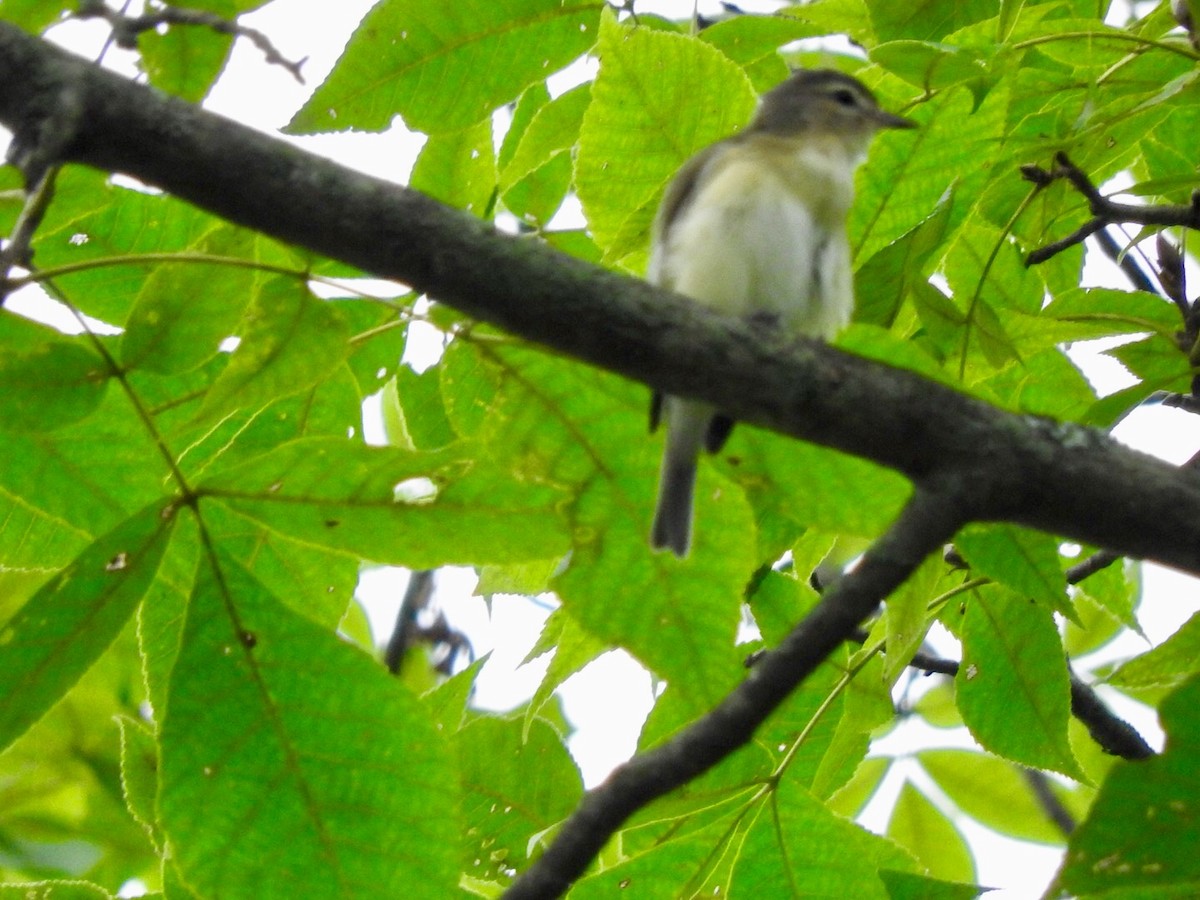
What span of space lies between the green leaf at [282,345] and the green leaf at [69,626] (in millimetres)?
251

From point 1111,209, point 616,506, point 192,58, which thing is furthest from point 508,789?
point 1111,209

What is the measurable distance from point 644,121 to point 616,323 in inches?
36.9

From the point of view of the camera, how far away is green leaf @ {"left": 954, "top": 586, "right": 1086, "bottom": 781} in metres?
2.67

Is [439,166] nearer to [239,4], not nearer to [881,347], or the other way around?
[239,4]

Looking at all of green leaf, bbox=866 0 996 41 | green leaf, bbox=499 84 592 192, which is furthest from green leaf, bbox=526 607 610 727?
green leaf, bbox=866 0 996 41

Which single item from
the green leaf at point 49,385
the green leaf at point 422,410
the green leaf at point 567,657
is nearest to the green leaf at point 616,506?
the green leaf at point 567,657

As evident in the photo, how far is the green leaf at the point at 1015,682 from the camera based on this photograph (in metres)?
2.67

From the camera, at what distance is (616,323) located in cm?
175

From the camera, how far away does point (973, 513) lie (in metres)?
1.79

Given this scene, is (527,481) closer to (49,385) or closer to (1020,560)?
(49,385)

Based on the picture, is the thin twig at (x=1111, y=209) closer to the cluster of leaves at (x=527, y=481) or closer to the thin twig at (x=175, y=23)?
the cluster of leaves at (x=527, y=481)

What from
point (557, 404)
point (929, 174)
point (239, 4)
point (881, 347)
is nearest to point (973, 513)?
point (881, 347)

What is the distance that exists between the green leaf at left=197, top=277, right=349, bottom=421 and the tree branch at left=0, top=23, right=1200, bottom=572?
0.35 metres

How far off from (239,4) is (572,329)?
952 millimetres
